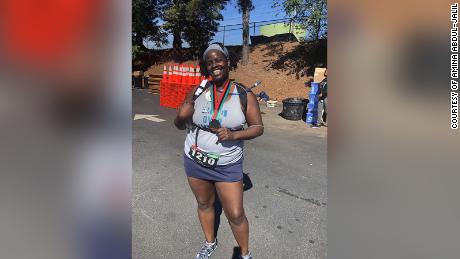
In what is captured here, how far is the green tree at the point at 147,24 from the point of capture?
20.2 metres

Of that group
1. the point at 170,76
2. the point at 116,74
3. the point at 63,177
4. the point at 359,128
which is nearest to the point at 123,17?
the point at 116,74

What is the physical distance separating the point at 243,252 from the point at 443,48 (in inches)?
93.2

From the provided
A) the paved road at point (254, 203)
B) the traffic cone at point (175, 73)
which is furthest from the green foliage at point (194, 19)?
the paved road at point (254, 203)

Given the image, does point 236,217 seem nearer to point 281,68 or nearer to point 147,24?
point 281,68

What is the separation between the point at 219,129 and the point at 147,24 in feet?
71.6

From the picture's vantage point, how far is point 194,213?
3.75 meters

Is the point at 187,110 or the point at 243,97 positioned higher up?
the point at 243,97

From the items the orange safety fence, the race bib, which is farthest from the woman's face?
the orange safety fence

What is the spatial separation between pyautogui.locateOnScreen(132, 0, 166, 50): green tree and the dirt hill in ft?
19.2

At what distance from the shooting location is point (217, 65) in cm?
244

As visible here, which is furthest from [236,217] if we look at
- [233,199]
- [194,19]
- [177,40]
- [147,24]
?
[177,40]

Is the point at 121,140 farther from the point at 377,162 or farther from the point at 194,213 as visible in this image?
the point at 194,213

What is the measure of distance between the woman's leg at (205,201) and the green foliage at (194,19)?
59.5ft

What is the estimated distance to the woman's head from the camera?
2422 millimetres
